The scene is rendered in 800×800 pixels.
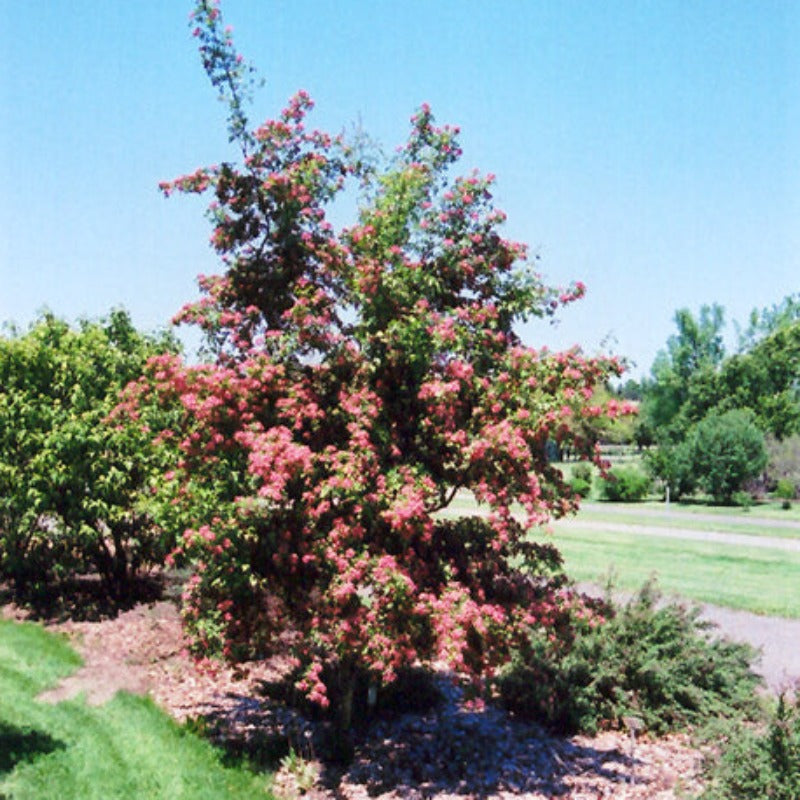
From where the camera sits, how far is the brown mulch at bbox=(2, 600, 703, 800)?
770 centimetres

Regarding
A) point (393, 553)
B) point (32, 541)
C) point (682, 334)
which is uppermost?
point (682, 334)

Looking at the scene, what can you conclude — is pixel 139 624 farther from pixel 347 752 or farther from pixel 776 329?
pixel 776 329

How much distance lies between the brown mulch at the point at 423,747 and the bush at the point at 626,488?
32136 millimetres

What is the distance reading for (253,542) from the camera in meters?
7.26

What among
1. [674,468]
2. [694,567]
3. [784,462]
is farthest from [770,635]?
[784,462]

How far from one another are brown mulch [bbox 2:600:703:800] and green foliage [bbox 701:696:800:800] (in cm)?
78

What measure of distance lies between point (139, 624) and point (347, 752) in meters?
6.56

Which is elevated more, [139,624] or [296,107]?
[296,107]

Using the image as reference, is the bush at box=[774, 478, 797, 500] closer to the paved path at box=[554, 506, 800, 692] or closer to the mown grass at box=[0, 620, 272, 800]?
the paved path at box=[554, 506, 800, 692]

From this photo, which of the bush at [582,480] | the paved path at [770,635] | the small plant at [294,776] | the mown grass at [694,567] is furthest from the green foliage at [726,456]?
the small plant at [294,776]

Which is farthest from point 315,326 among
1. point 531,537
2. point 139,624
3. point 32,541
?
point 531,537

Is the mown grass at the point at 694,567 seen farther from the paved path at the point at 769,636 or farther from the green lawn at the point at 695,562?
the paved path at the point at 769,636

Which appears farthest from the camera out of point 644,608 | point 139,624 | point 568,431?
point 139,624

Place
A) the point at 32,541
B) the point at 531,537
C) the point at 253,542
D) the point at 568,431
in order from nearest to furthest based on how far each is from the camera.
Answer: the point at 568,431 < the point at 253,542 < the point at 32,541 < the point at 531,537
